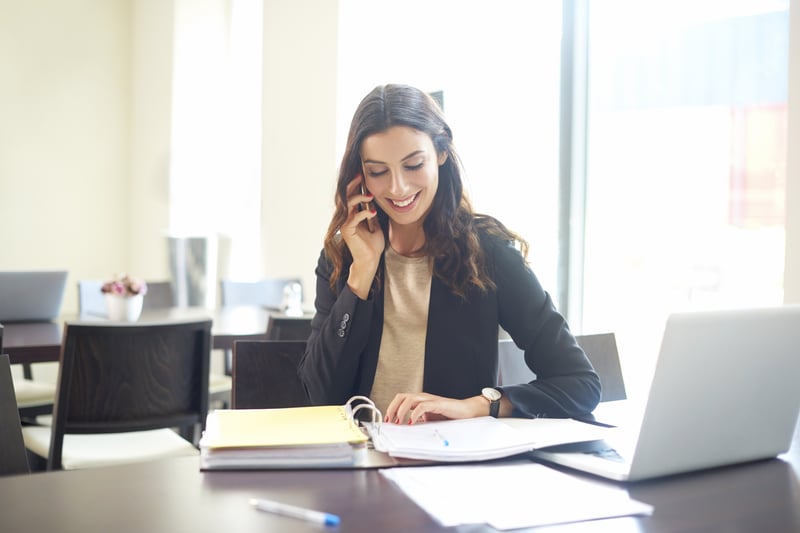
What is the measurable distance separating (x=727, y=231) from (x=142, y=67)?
4.55 m

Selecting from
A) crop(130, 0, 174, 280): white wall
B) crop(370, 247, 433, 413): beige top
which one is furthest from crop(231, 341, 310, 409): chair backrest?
crop(130, 0, 174, 280): white wall

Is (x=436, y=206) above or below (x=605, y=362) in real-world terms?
above

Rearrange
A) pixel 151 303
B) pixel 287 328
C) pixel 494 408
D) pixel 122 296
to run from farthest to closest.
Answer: pixel 151 303 < pixel 122 296 < pixel 287 328 < pixel 494 408

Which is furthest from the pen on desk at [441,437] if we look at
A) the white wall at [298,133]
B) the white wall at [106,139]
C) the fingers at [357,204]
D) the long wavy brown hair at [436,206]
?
the white wall at [106,139]

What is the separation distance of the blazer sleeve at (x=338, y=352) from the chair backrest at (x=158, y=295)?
2432 millimetres

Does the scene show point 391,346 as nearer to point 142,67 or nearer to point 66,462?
point 66,462

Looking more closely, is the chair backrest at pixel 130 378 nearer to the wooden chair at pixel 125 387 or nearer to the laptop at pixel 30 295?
the wooden chair at pixel 125 387

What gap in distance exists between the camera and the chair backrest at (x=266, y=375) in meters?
1.91

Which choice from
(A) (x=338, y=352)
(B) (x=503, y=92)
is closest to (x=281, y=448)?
(A) (x=338, y=352)

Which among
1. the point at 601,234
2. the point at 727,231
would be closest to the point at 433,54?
the point at 601,234

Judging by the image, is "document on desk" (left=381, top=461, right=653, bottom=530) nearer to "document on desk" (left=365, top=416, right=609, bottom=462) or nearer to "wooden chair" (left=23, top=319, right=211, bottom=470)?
"document on desk" (left=365, top=416, right=609, bottom=462)

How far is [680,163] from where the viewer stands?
342cm

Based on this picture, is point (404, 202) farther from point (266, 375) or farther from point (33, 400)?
point (33, 400)

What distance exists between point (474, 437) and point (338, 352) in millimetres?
540
